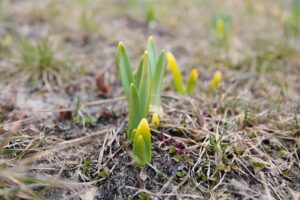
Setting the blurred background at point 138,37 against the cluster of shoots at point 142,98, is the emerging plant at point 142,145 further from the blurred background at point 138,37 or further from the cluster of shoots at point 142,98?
the blurred background at point 138,37

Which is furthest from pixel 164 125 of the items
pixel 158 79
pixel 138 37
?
pixel 138 37

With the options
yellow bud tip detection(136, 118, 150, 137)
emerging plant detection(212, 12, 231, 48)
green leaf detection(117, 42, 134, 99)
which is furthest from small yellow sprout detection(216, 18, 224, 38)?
yellow bud tip detection(136, 118, 150, 137)

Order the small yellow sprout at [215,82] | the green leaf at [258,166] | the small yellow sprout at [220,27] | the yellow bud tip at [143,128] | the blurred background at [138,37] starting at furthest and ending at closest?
the small yellow sprout at [220,27] < the blurred background at [138,37] < the small yellow sprout at [215,82] < the green leaf at [258,166] < the yellow bud tip at [143,128]

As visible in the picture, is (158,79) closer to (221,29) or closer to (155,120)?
(155,120)

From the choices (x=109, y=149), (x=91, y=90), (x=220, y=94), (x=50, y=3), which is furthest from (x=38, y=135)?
(x=50, y=3)

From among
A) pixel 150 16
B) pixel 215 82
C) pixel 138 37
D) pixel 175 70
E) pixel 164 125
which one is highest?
pixel 150 16

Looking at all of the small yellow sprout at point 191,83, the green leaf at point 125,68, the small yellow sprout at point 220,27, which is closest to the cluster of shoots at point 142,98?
the green leaf at point 125,68

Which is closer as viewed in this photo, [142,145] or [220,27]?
[142,145]

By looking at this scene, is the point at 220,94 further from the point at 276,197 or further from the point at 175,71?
the point at 276,197
